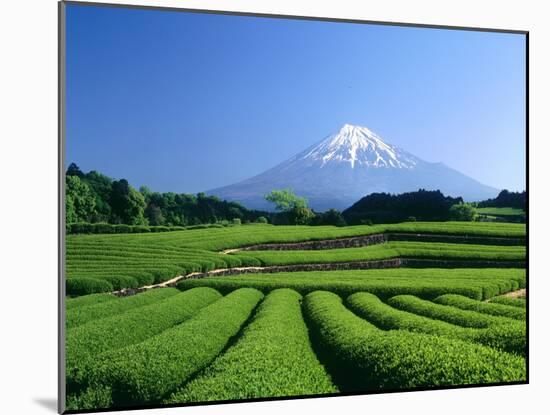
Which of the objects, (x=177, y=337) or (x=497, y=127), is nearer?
(x=177, y=337)

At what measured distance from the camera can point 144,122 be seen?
9773 millimetres

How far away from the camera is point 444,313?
1041cm

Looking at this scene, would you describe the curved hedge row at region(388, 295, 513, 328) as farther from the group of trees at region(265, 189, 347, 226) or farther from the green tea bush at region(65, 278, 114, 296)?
the green tea bush at region(65, 278, 114, 296)

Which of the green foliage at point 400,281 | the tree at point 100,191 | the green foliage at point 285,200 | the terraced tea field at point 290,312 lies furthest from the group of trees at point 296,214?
the tree at point 100,191

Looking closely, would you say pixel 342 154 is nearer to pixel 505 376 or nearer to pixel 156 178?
pixel 156 178

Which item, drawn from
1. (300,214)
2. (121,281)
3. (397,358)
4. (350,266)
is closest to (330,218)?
(300,214)

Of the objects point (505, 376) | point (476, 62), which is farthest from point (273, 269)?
point (476, 62)

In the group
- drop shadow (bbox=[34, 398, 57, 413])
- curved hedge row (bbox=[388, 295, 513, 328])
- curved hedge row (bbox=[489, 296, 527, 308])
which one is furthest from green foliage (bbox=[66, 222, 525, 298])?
drop shadow (bbox=[34, 398, 57, 413])

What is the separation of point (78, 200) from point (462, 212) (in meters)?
5.46

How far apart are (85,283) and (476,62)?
6.21 metres

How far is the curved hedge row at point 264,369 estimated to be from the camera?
9.05 meters

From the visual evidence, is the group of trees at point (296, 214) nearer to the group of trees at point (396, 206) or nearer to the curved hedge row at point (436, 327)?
the group of trees at point (396, 206)

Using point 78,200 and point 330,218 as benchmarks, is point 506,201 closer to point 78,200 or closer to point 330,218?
point 330,218

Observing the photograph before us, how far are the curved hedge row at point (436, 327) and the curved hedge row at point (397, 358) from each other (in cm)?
11
